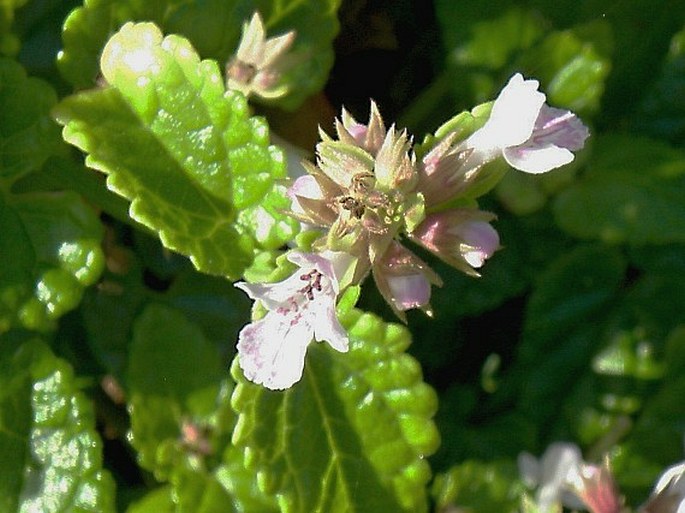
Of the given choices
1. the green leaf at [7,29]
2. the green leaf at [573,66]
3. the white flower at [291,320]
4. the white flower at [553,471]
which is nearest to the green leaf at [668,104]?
the green leaf at [573,66]

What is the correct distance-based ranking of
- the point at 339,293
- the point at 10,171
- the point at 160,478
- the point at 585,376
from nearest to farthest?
1. the point at 339,293
2. the point at 10,171
3. the point at 160,478
4. the point at 585,376

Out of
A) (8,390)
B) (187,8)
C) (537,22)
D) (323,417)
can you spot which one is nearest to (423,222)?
(323,417)

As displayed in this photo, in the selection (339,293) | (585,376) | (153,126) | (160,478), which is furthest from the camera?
(585,376)

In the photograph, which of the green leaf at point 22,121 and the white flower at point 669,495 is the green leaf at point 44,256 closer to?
the green leaf at point 22,121

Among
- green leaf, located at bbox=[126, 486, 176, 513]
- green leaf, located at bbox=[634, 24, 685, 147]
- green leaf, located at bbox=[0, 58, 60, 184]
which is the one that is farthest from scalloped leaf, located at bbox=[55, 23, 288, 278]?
green leaf, located at bbox=[634, 24, 685, 147]

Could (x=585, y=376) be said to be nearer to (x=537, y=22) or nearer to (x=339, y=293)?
(x=537, y=22)

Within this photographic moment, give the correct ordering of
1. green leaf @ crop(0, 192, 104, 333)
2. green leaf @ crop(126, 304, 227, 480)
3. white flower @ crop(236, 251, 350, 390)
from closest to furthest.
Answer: white flower @ crop(236, 251, 350, 390), green leaf @ crop(0, 192, 104, 333), green leaf @ crop(126, 304, 227, 480)

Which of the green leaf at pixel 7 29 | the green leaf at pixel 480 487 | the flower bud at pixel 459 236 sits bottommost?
the green leaf at pixel 480 487

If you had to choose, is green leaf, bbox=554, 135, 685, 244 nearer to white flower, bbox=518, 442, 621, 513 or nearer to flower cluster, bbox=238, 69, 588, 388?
white flower, bbox=518, 442, 621, 513
